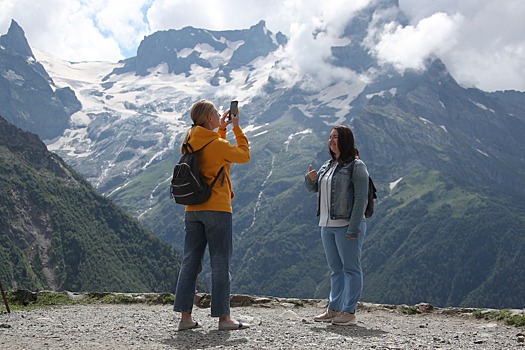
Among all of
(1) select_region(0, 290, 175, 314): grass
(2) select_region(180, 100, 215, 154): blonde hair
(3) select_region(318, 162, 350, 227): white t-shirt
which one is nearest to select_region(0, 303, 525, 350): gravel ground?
(3) select_region(318, 162, 350, 227): white t-shirt

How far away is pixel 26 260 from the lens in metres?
180

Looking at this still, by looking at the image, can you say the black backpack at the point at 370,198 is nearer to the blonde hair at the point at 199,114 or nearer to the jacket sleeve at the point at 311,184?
the jacket sleeve at the point at 311,184

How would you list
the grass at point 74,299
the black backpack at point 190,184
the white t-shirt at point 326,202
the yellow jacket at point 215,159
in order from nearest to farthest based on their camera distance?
1. the black backpack at point 190,184
2. the yellow jacket at point 215,159
3. the white t-shirt at point 326,202
4. the grass at point 74,299

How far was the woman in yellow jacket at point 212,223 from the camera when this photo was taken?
10.7 m

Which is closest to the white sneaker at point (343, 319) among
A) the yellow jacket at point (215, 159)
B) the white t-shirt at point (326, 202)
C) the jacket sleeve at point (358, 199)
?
the jacket sleeve at point (358, 199)

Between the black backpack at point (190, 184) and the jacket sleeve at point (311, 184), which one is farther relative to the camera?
the jacket sleeve at point (311, 184)

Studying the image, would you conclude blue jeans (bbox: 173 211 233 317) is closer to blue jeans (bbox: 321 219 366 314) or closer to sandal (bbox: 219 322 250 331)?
sandal (bbox: 219 322 250 331)

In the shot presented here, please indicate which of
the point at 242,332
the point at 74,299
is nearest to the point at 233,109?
the point at 242,332

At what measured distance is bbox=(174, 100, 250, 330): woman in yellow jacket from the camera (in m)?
10.7

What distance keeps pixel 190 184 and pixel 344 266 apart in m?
4.06

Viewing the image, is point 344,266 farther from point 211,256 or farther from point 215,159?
point 215,159

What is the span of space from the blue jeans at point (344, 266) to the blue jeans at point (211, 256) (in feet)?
8.67

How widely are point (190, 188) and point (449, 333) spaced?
19.3ft

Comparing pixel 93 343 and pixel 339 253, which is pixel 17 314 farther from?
pixel 339 253
